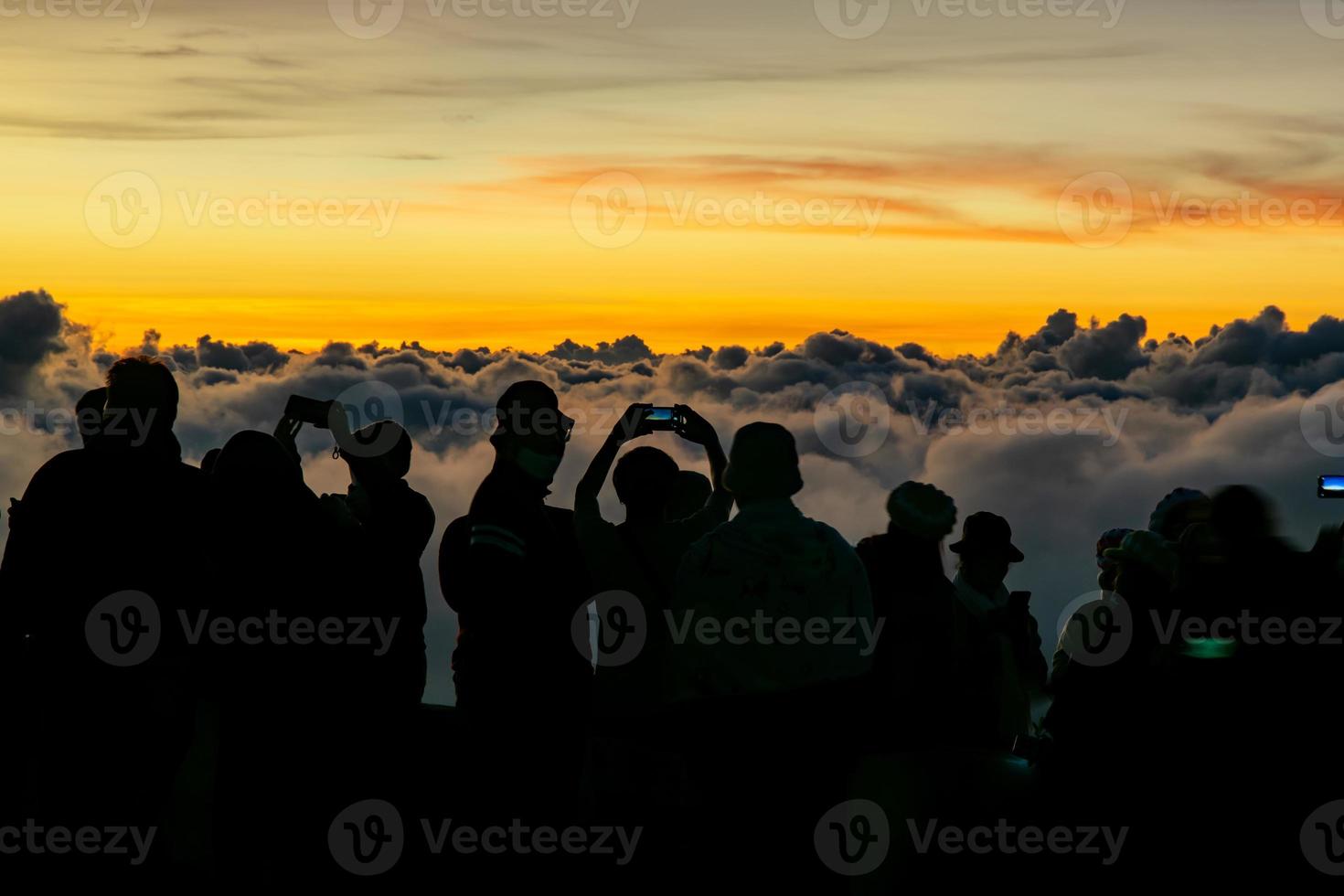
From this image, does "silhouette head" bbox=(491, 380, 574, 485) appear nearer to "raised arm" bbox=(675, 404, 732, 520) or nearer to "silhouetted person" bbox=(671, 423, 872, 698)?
"silhouetted person" bbox=(671, 423, 872, 698)

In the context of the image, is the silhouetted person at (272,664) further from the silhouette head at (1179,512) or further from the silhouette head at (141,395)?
the silhouette head at (1179,512)

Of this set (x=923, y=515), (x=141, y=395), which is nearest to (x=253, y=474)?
(x=141, y=395)

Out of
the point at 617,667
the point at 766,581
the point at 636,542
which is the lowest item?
the point at 617,667

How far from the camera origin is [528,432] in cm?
572

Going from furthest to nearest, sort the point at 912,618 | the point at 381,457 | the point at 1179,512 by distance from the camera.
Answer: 1. the point at 1179,512
2. the point at 381,457
3. the point at 912,618

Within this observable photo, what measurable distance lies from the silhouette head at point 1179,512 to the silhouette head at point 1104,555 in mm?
167

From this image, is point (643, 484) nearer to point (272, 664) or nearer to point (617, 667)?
point (617, 667)

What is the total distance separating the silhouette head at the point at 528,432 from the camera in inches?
224

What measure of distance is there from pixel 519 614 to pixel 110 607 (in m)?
1.35

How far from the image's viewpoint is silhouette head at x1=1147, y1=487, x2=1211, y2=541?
24.4 feet

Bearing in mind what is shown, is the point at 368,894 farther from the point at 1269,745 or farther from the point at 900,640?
the point at 1269,745

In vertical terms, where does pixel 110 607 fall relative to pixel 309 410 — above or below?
below

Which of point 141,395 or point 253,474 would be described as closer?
point 141,395

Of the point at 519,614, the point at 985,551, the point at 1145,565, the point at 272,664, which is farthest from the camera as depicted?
the point at 985,551
